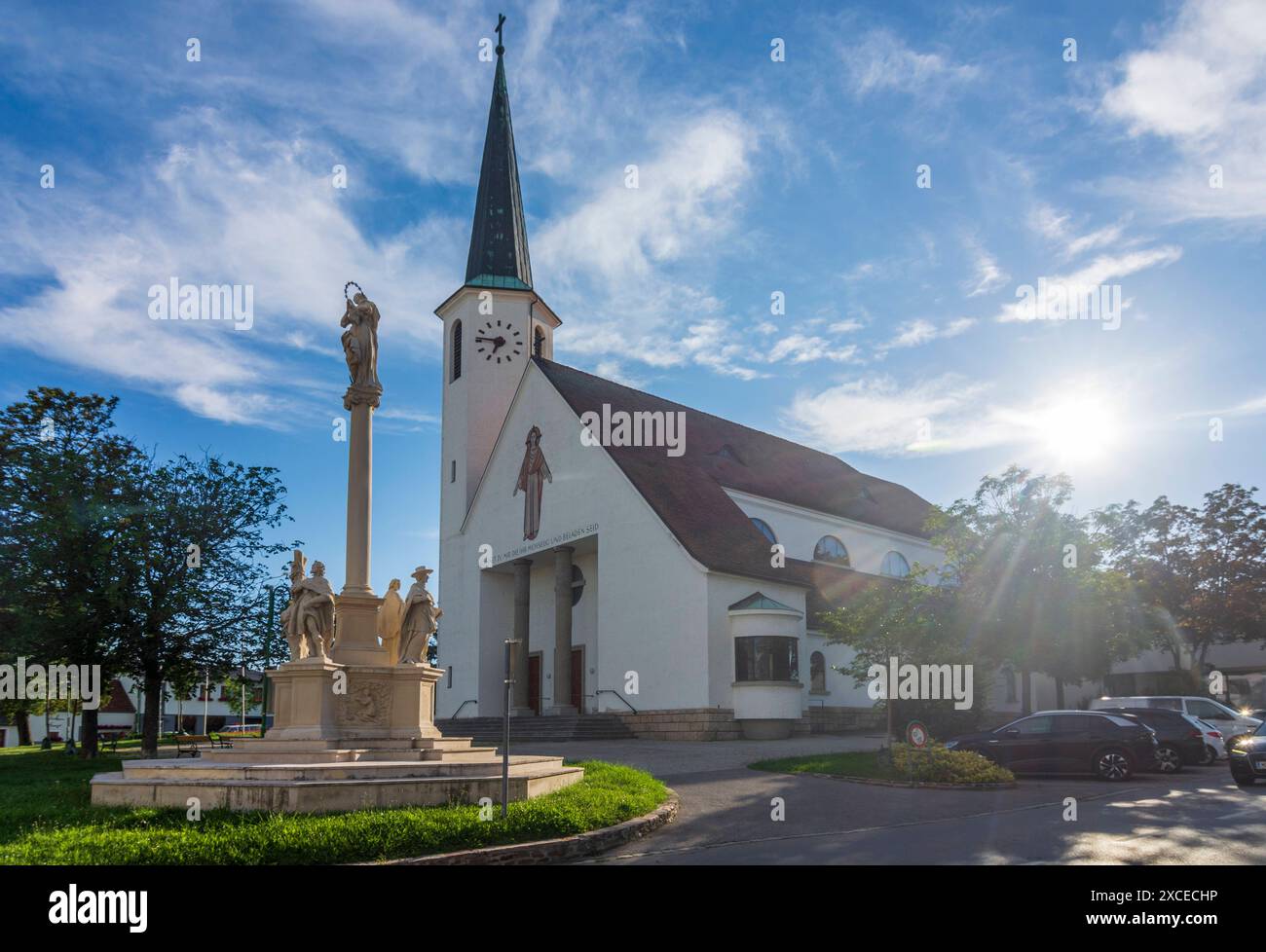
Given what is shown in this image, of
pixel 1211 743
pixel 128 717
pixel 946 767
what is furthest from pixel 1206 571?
pixel 128 717

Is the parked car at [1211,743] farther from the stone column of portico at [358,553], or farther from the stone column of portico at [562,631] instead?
the stone column of portico at [562,631]

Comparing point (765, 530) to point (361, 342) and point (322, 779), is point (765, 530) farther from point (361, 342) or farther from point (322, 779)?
point (322, 779)

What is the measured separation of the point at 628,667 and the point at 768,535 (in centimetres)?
987

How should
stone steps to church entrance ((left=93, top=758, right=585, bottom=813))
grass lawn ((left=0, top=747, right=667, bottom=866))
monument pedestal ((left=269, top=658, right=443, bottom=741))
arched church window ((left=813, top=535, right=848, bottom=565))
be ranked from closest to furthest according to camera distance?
grass lawn ((left=0, top=747, right=667, bottom=866)), stone steps to church entrance ((left=93, top=758, right=585, bottom=813)), monument pedestal ((left=269, top=658, right=443, bottom=741)), arched church window ((left=813, top=535, right=848, bottom=565))

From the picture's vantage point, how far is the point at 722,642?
31.6 m

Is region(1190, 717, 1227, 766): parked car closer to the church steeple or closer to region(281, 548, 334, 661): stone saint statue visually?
region(281, 548, 334, 661): stone saint statue

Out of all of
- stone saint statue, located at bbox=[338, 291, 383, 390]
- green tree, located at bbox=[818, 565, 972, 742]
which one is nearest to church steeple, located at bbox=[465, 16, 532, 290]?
green tree, located at bbox=[818, 565, 972, 742]

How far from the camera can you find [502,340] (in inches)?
1745

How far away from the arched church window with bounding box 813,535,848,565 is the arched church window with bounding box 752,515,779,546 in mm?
3084

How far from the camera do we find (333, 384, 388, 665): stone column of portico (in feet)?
48.0

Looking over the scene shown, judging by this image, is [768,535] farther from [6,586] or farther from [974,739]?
[6,586]
